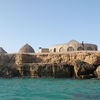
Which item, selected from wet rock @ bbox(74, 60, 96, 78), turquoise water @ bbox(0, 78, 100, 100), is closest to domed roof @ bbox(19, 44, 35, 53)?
wet rock @ bbox(74, 60, 96, 78)

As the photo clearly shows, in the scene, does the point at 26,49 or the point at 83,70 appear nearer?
the point at 83,70

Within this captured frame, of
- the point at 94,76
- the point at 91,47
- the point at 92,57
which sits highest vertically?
the point at 91,47

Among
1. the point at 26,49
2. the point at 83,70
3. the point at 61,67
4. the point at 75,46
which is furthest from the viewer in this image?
the point at 26,49

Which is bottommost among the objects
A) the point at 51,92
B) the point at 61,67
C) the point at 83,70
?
the point at 51,92

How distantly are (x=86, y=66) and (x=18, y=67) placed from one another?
12464mm

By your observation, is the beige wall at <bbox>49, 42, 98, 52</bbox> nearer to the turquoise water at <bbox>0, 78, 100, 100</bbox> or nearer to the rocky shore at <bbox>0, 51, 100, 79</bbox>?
the rocky shore at <bbox>0, 51, 100, 79</bbox>

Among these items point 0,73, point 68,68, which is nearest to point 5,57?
point 0,73

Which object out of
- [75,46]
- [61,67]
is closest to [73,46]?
[75,46]

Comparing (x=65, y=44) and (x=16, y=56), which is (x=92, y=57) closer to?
(x=65, y=44)

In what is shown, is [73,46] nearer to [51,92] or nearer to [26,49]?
[26,49]

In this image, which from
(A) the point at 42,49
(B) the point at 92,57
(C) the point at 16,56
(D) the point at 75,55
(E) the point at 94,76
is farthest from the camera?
(A) the point at 42,49

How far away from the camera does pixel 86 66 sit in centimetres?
2822

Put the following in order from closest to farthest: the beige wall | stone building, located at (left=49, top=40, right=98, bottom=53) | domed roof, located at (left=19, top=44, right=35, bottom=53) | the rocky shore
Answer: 1. the rocky shore
2. stone building, located at (left=49, top=40, right=98, bottom=53)
3. the beige wall
4. domed roof, located at (left=19, top=44, right=35, bottom=53)

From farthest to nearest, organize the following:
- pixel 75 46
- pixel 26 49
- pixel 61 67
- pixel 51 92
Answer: pixel 26 49, pixel 75 46, pixel 61 67, pixel 51 92
